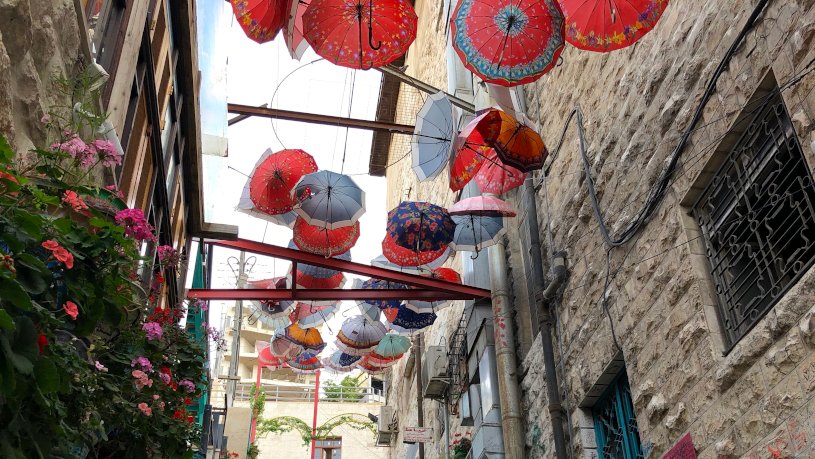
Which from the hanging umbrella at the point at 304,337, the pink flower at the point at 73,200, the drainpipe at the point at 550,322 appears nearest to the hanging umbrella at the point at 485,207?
the drainpipe at the point at 550,322

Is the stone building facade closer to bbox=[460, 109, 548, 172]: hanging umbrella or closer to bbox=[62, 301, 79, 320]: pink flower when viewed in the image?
bbox=[460, 109, 548, 172]: hanging umbrella

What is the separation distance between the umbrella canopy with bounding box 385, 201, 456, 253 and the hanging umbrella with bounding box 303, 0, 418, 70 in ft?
10.9

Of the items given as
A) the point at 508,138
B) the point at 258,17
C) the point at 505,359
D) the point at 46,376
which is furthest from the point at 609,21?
the point at 46,376

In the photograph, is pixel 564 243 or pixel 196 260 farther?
pixel 196 260

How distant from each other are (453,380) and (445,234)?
3.86 metres

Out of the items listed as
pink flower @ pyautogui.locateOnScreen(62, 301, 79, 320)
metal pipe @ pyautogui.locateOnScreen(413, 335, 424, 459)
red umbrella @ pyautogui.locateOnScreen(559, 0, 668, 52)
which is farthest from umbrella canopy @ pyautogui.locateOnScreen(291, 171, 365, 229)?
pink flower @ pyautogui.locateOnScreen(62, 301, 79, 320)

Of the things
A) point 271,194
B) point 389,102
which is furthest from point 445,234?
point 389,102

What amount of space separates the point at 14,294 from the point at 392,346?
48.1ft

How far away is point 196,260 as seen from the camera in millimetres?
11555

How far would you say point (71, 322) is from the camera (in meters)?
3.05

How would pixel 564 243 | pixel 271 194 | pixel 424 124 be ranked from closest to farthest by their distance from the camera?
pixel 564 243
pixel 424 124
pixel 271 194

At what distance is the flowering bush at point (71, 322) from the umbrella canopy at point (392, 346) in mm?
11978

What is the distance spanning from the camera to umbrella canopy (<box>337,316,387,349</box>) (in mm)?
15508

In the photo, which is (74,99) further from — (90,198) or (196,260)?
(196,260)
